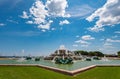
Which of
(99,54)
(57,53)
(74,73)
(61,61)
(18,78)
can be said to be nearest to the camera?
(18,78)

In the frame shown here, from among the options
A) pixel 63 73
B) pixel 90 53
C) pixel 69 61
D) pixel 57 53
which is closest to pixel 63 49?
pixel 57 53

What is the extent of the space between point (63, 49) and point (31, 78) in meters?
72.4

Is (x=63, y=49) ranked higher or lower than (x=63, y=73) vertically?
higher

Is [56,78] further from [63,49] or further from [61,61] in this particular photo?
[63,49]

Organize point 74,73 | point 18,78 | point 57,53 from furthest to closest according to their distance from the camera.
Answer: point 57,53 → point 74,73 → point 18,78

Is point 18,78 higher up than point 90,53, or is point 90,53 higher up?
point 90,53

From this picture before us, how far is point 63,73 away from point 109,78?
14.8 ft

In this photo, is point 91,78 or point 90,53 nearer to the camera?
point 91,78

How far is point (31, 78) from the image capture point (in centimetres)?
1349

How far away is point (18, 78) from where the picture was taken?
1335cm

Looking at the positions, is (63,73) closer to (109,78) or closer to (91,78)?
(91,78)

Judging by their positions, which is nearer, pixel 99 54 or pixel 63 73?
pixel 63 73

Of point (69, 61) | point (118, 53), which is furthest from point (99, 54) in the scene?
point (69, 61)

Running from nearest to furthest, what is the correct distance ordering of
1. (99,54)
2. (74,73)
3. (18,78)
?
(18,78), (74,73), (99,54)
